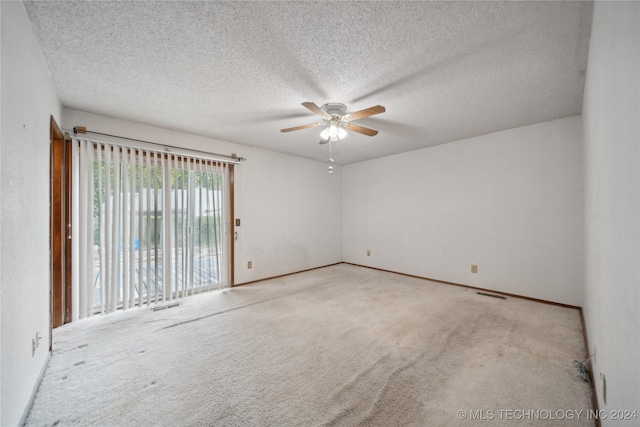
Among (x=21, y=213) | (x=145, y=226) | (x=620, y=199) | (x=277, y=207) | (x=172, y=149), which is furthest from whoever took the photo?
(x=277, y=207)

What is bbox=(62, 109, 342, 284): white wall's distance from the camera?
399 centimetres

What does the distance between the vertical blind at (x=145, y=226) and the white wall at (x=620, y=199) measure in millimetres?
4121

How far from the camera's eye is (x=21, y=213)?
4.85 feet

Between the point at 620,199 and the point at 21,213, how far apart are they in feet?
10.0

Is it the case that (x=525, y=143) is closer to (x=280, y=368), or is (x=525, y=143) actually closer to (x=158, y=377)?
(x=280, y=368)

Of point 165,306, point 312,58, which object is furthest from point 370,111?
point 165,306

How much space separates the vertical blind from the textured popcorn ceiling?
2.19 feet

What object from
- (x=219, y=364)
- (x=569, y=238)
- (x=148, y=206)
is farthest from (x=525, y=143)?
(x=148, y=206)

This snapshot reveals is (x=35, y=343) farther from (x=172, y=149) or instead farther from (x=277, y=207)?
(x=277, y=207)

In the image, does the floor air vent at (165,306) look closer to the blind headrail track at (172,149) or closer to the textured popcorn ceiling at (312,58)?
the blind headrail track at (172,149)

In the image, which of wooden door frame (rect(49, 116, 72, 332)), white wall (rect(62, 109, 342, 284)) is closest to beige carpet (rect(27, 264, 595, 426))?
wooden door frame (rect(49, 116, 72, 332))

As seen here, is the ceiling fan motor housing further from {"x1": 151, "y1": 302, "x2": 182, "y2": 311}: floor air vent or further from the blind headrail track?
{"x1": 151, "y1": 302, "x2": 182, "y2": 311}: floor air vent

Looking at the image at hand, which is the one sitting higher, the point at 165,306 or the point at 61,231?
the point at 61,231

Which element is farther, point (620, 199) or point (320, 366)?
point (320, 366)
